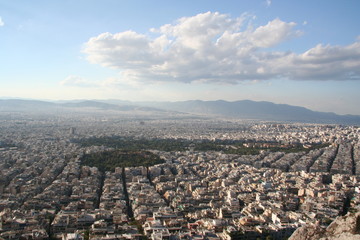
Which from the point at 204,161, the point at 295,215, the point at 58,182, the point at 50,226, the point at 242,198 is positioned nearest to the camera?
the point at 50,226

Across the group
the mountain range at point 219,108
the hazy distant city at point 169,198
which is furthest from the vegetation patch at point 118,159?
the mountain range at point 219,108

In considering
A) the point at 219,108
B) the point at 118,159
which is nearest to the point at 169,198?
the point at 118,159

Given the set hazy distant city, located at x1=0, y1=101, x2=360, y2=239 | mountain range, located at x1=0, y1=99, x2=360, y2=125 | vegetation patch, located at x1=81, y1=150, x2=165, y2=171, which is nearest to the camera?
hazy distant city, located at x1=0, y1=101, x2=360, y2=239

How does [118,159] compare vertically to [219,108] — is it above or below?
below

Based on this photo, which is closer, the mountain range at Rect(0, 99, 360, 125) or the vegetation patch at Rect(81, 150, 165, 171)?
the vegetation patch at Rect(81, 150, 165, 171)

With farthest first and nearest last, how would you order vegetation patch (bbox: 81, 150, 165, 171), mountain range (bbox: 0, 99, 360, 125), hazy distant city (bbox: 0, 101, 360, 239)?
mountain range (bbox: 0, 99, 360, 125) → vegetation patch (bbox: 81, 150, 165, 171) → hazy distant city (bbox: 0, 101, 360, 239)

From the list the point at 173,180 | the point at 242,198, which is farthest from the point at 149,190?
the point at 242,198

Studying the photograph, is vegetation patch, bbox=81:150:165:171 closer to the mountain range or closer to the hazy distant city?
the hazy distant city

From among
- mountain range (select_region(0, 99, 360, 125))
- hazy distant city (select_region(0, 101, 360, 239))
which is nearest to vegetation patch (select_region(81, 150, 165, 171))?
hazy distant city (select_region(0, 101, 360, 239))

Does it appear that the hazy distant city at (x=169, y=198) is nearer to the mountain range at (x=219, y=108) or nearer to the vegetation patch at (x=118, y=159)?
the vegetation patch at (x=118, y=159)

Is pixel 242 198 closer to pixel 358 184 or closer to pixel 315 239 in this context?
pixel 358 184

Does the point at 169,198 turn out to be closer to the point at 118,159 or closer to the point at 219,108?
the point at 118,159
